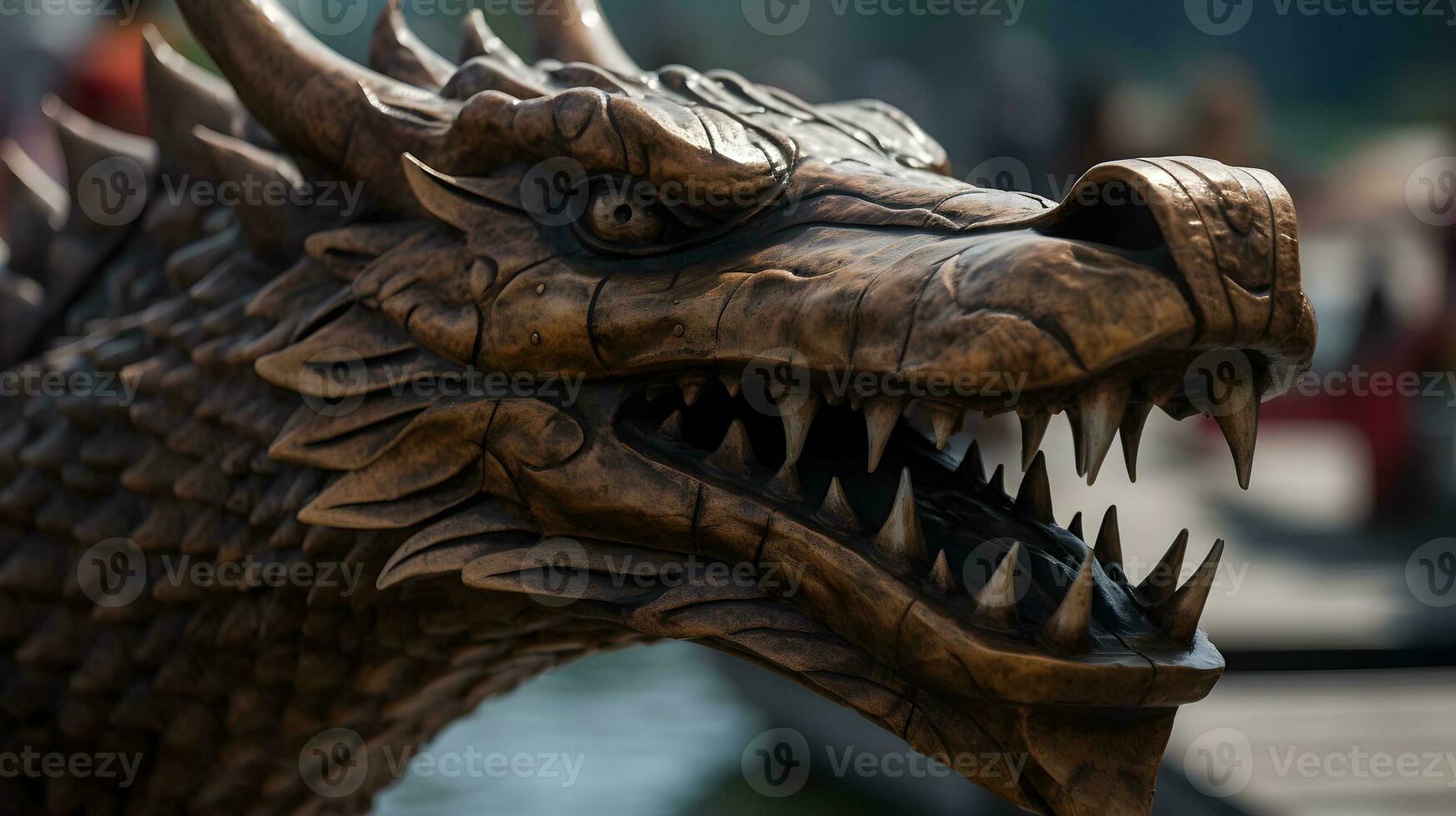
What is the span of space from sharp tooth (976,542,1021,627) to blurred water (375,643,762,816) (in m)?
1.75

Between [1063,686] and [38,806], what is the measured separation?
1503 millimetres

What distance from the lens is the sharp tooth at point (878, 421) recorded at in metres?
1.23

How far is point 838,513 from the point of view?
4.30ft

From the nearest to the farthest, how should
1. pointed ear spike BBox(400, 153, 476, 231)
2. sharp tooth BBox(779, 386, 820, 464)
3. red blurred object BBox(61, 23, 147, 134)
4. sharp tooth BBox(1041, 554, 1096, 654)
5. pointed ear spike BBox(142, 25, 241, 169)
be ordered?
1. sharp tooth BBox(1041, 554, 1096, 654)
2. sharp tooth BBox(779, 386, 820, 464)
3. pointed ear spike BBox(400, 153, 476, 231)
4. pointed ear spike BBox(142, 25, 241, 169)
5. red blurred object BBox(61, 23, 147, 134)


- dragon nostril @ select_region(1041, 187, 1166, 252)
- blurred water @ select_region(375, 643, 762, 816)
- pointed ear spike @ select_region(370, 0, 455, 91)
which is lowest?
blurred water @ select_region(375, 643, 762, 816)

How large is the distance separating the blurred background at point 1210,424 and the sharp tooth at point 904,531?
1253mm

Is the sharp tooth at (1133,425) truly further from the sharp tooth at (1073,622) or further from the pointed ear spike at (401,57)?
the pointed ear spike at (401,57)

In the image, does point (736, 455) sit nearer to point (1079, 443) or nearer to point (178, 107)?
point (1079, 443)

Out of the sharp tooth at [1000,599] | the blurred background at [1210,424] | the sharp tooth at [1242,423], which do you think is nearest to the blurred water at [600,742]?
the blurred background at [1210,424]

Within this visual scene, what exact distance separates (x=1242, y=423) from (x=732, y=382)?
20.3 inches

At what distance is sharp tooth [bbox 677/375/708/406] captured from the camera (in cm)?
139

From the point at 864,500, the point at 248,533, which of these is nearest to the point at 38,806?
the point at 248,533

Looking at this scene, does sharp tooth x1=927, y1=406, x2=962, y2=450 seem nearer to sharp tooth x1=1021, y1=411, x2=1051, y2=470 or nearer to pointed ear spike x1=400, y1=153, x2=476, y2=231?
sharp tooth x1=1021, y1=411, x2=1051, y2=470

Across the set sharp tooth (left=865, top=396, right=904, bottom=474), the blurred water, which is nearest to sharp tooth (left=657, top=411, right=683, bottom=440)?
sharp tooth (left=865, top=396, right=904, bottom=474)
